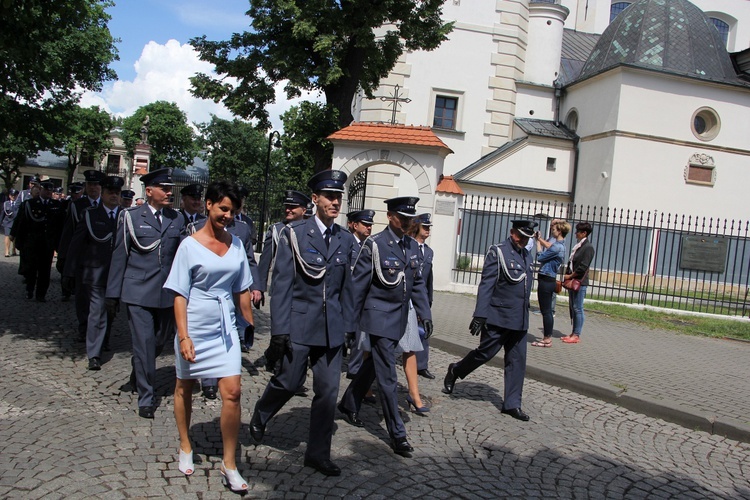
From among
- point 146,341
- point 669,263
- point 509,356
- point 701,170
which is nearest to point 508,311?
point 509,356

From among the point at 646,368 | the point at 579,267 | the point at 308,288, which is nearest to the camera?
the point at 308,288

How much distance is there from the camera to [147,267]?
5.75m

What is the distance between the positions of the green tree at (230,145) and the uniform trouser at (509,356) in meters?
65.5

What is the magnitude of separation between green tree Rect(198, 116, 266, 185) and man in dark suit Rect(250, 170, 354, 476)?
66.8 meters

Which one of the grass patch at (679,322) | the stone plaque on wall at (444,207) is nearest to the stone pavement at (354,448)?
the grass patch at (679,322)

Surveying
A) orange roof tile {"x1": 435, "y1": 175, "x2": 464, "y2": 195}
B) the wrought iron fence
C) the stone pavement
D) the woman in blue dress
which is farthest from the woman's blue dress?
the wrought iron fence

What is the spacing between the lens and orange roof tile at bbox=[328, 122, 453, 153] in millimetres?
15227

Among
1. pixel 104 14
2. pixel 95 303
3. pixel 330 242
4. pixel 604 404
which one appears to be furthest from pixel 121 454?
pixel 104 14

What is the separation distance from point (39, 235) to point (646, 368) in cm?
1001

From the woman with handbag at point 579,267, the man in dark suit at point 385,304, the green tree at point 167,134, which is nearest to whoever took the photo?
the man in dark suit at point 385,304

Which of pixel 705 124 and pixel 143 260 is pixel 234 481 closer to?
pixel 143 260

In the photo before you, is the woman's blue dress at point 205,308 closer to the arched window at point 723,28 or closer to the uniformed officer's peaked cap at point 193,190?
the uniformed officer's peaked cap at point 193,190

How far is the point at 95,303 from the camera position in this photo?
22.2 feet

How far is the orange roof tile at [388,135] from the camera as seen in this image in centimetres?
1523
